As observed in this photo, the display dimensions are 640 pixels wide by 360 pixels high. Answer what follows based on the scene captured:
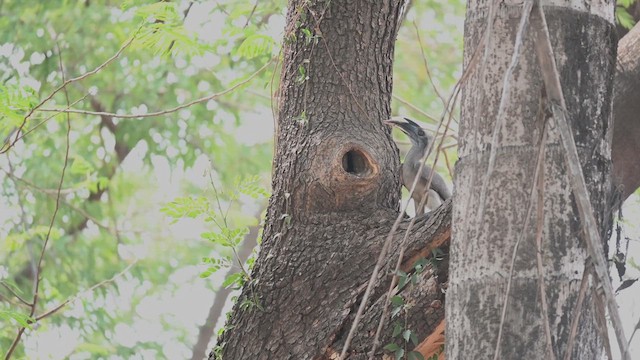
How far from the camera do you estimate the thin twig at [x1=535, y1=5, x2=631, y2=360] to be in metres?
1.13

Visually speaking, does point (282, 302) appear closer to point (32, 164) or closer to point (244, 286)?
point (244, 286)

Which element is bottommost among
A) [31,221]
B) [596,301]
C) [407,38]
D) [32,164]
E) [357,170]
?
[596,301]

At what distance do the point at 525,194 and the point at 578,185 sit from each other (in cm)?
23

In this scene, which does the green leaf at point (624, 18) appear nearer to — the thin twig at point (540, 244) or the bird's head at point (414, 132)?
the bird's head at point (414, 132)

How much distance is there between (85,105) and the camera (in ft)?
24.9

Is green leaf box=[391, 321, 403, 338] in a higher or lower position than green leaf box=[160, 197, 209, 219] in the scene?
lower

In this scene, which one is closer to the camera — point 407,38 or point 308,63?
point 308,63

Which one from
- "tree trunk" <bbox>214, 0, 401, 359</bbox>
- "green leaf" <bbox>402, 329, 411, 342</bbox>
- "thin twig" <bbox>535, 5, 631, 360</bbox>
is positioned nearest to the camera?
"thin twig" <bbox>535, 5, 631, 360</bbox>

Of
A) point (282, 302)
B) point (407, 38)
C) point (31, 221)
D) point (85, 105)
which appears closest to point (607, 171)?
point (282, 302)

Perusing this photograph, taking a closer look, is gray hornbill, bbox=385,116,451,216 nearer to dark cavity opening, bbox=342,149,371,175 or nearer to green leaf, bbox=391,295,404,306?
dark cavity opening, bbox=342,149,371,175

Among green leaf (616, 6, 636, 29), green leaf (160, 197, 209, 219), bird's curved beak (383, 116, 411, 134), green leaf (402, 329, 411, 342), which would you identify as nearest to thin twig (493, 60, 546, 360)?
green leaf (402, 329, 411, 342)

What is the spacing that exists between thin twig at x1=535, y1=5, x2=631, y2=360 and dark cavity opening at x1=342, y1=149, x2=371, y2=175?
170 cm

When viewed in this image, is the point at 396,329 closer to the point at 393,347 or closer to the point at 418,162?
the point at 393,347

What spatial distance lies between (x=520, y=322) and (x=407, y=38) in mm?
9275
